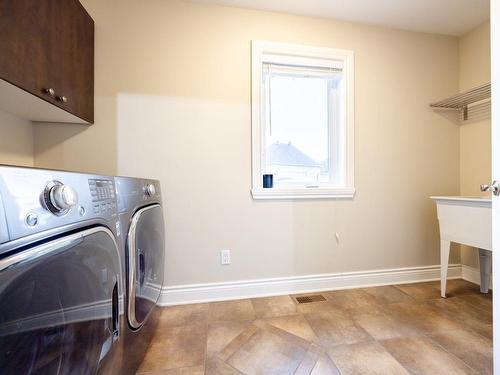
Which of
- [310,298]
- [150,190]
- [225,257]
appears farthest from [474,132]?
[150,190]

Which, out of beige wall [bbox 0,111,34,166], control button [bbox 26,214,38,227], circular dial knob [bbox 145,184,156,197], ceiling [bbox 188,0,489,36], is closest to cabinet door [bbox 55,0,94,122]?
beige wall [bbox 0,111,34,166]

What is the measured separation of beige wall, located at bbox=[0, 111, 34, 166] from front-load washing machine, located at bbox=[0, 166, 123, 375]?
3.88ft

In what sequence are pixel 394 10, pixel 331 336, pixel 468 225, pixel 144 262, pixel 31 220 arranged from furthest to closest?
pixel 394 10
pixel 468 225
pixel 331 336
pixel 144 262
pixel 31 220

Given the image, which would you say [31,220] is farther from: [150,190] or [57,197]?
[150,190]

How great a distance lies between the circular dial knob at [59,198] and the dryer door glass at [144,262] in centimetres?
42

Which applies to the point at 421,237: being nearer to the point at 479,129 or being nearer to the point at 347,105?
the point at 479,129

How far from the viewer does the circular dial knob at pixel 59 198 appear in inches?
18.3

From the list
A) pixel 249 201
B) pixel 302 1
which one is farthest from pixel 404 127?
pixel 249 201

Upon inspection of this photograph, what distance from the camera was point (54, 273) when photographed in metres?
0.47

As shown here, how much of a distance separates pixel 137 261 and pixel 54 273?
0.50 metres

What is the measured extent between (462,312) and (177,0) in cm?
297

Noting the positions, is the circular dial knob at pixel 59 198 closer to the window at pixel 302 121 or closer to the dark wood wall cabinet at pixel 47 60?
the dark wood wall cabinet at pixel 47 60

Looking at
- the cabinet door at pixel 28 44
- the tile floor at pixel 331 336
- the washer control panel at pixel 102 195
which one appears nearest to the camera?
the washer control panel at pixel 102 195

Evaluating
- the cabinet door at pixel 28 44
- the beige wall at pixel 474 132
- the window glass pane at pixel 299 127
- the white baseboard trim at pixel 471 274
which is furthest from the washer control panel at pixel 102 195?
the white baseboard trim at pixel 471 274
